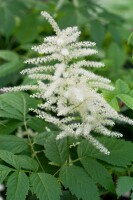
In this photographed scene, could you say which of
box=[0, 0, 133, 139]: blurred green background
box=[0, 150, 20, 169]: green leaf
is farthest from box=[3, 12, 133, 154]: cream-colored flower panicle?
box=[0, 0, 133, 139]: blurred green background

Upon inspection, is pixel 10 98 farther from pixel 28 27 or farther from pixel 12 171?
pixel 28 27

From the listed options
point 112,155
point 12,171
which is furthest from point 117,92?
point 12,171

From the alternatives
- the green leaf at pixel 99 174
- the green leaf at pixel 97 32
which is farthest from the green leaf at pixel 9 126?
the green leaf at pixel 97 32

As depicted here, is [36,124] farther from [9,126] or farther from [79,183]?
[79,183]

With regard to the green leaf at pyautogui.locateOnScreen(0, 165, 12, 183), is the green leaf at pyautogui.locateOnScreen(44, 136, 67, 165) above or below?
above

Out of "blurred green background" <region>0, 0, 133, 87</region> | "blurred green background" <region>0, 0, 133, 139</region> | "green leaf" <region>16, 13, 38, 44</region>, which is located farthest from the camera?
"green leaf" <region>16, 13, 38, 44</region>

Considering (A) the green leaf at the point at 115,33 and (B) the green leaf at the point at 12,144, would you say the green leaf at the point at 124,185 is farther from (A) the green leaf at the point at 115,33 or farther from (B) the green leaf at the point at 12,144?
(A) the green leaf at the point at 115,33

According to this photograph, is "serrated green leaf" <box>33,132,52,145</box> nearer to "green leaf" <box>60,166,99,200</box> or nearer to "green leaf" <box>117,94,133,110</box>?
"green leaf" <box>60,166,99,200</box>
